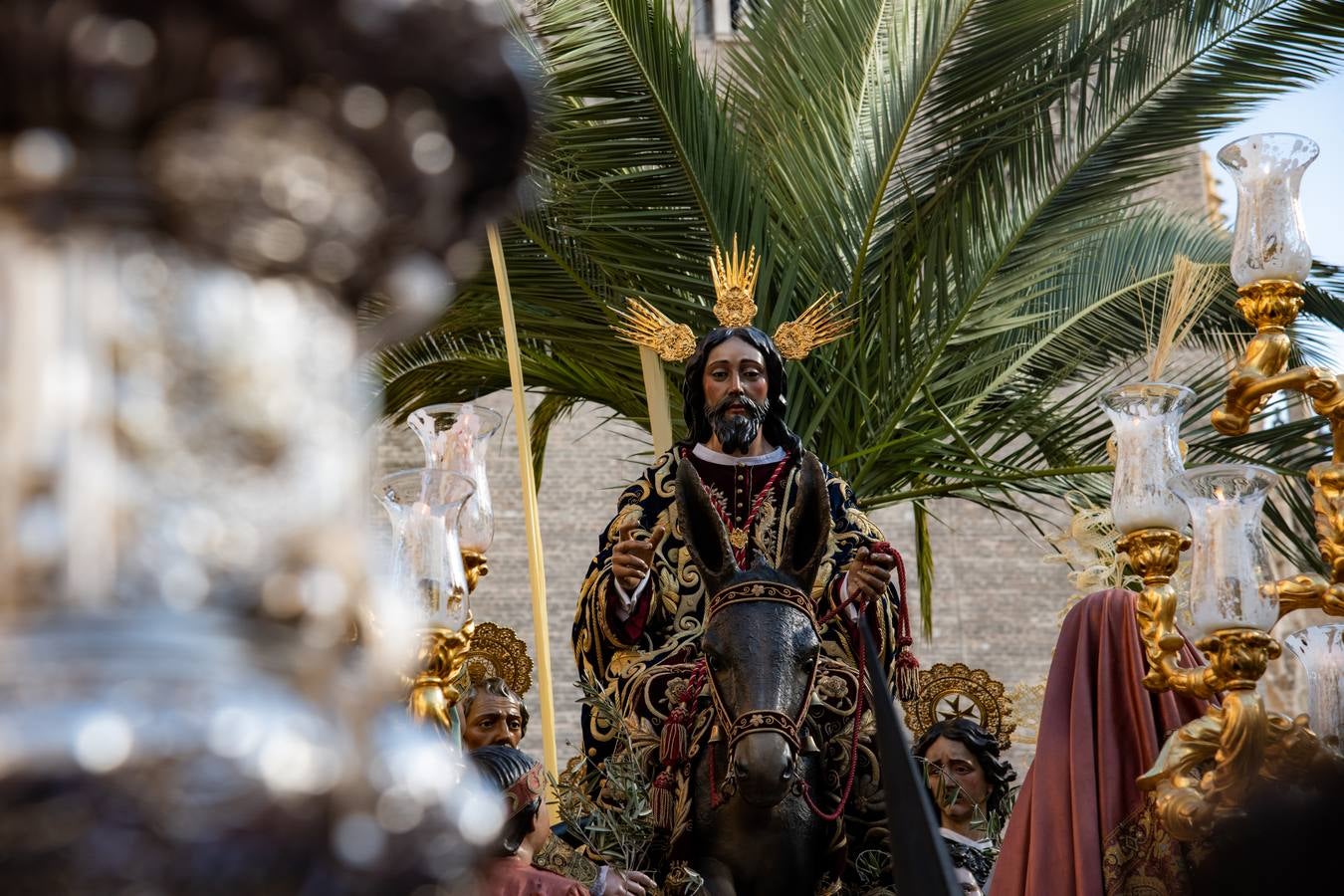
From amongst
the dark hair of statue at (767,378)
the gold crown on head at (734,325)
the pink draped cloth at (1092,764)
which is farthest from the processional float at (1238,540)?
the gold crown on head at (734,325)

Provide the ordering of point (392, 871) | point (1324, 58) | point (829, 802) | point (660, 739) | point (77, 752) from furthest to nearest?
1. point (1324, 58)
2. point (660, 739)
3. point (829, 802)
4. point (392, 871)
5. point (77, 752)

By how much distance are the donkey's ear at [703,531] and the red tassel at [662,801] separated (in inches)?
27.0

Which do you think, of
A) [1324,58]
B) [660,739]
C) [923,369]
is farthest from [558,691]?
[660,739]

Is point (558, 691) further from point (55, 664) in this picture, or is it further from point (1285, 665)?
point (55, 664)

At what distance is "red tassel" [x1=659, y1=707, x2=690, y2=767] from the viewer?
5.48 meters

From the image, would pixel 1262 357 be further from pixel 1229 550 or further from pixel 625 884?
pixel 625 884

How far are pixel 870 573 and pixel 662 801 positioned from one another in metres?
0.87

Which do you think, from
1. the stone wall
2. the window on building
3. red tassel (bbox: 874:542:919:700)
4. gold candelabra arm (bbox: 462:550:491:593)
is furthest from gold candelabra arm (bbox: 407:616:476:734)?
the window on building

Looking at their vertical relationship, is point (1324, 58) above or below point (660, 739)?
above

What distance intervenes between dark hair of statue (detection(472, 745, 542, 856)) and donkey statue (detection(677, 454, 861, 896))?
49cm

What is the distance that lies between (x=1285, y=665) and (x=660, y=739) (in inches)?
613

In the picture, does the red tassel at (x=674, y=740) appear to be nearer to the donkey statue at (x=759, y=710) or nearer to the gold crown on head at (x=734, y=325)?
the donkey statue at (x=759, y=710)

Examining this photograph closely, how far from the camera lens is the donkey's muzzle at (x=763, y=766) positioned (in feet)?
14.6

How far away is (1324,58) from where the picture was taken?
10547 mm
